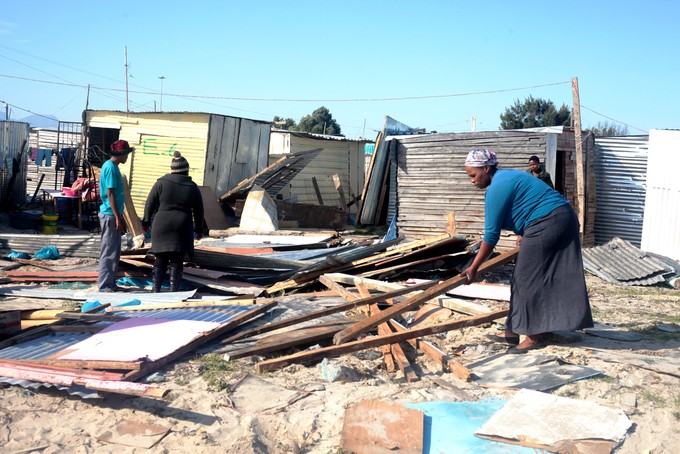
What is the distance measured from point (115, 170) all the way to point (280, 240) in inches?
192

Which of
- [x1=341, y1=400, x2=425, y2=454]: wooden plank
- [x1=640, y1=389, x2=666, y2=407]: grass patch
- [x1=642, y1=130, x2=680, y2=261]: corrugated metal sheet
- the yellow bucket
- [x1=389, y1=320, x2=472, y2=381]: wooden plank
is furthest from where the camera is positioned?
the yellow bucket

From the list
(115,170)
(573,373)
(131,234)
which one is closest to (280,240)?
(131,234)

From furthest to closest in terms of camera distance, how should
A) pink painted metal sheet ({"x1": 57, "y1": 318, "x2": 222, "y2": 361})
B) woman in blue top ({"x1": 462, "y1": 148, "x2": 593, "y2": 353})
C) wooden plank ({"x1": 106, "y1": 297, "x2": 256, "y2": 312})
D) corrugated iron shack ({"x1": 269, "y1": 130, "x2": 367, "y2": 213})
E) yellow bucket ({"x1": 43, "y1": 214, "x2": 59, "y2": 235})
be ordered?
1. corrugated iron shack ({"x1": 269, "y1": 130, "x2": 367, "y2": 213})
2. yellow bucket ({"x1": 43, "y1": 214, "x2": 59, "y2": 235})
3. wooden plank ({"x1": 106, "y1": 297, "x2": 256, "y2": 312})
4. woman in blue top ({"x1": 462, "y1": 148, "x2": 593, "y2": 353})
5. pink painted metal sheet ({"x1": 57, "y1": 318, "x2": 222, "y2": 361})

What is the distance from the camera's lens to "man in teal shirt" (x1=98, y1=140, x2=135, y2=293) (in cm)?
718

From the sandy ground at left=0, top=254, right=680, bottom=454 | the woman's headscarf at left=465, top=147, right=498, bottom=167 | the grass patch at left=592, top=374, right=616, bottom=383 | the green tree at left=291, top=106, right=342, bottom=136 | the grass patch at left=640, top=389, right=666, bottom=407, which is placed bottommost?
the sandy ground at left=0, top=254, right=680, bottom=454

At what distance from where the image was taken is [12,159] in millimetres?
19078

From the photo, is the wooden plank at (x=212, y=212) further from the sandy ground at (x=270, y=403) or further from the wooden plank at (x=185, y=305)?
the sandy ground at (x=270, y=403)

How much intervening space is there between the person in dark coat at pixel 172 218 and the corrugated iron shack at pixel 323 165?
43.0 feet

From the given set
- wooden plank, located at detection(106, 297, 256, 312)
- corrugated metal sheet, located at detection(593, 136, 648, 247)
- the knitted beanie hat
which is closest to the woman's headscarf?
wooden plank, located at detection(106, 297, 256, 312)

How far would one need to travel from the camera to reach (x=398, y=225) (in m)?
14.2

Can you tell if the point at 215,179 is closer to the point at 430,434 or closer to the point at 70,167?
the point at 70,167

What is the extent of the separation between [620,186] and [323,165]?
11009 millimetres

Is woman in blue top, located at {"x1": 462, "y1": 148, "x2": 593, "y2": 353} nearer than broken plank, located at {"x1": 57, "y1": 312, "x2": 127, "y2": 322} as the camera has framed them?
Yes

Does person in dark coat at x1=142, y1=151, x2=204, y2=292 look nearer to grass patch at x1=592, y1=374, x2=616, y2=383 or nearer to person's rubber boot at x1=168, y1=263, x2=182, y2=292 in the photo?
person's rubber boot at x1=168, y1=263, x2=182, y2=292
